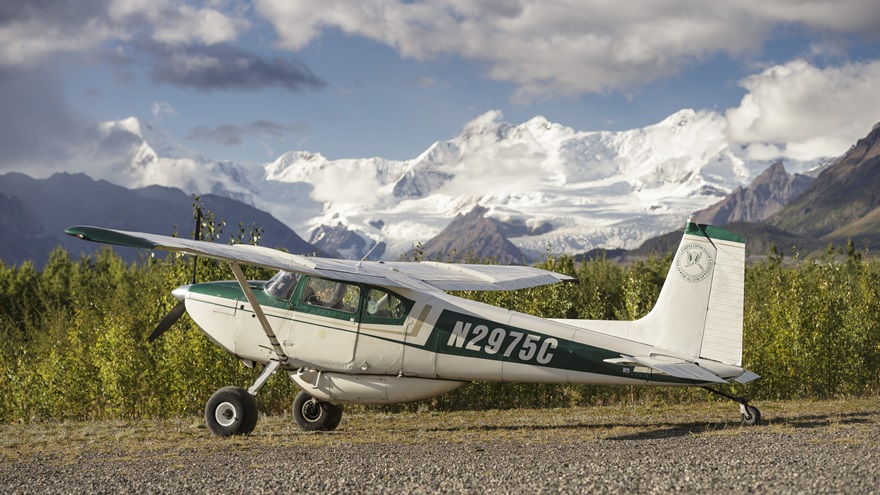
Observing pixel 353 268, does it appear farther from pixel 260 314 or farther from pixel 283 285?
pixel 260 314

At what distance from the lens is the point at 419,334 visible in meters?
12.9

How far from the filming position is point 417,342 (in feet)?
42.1

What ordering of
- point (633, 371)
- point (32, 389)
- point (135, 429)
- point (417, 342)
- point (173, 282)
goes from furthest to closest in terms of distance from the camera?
1. point (32, 389)
2. point (173, 282)
3. point (135, 429)
4. point (417, 342)
5. point (633, 371)

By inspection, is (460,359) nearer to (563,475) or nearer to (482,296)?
(563,475)

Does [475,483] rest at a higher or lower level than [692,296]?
lower

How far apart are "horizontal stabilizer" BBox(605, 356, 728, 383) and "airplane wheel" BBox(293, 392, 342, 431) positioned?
179 inches

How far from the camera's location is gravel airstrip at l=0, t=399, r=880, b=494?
8.04 metres

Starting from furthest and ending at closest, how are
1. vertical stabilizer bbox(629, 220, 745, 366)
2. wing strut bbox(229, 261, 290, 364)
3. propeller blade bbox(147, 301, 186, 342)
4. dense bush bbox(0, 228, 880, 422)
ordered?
dense bush bbox(0, 228, 880, 422)
propeller blade bbox(147, 301, 186, 342)
wing strut bbox(229, 261, 290, 364)
vertical stabilizer bbox(629, 220, 745, 366)

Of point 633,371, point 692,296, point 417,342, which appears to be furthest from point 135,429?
point 692,296

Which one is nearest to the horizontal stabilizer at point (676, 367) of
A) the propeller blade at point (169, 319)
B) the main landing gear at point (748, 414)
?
the main landing gear at point (748, 414)

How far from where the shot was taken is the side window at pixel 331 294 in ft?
43.1

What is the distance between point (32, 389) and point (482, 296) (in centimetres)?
1028

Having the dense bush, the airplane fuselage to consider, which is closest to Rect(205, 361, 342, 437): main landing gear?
the airplane fuselage

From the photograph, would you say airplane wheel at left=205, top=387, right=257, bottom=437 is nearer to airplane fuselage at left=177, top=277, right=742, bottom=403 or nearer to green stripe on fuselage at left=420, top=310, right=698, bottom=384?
airplane fuselage at left=177, top=277, right=742, bottom=403
